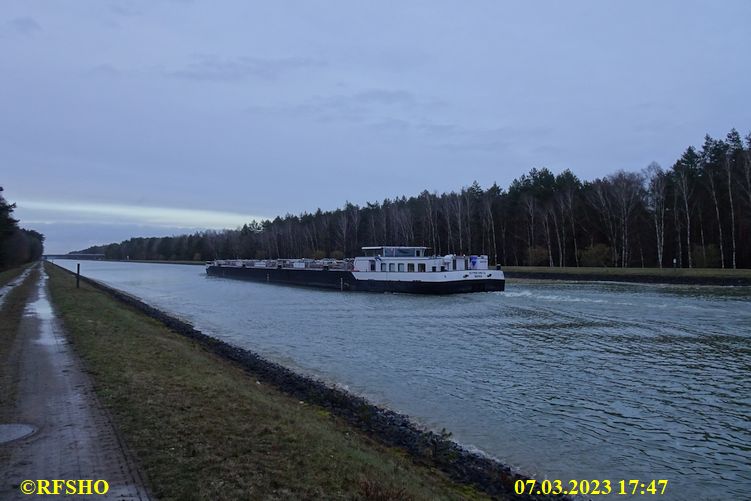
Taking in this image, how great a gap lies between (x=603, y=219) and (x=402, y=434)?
7118cm

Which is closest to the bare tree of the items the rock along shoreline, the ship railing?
the ship railing

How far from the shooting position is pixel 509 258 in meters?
89.8

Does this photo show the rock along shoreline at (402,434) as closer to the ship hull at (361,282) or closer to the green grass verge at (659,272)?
the ship hull at (361,282)

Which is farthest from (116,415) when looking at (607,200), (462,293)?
(607,200)

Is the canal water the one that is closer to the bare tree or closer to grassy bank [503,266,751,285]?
grassy bank [503,266,751,285]

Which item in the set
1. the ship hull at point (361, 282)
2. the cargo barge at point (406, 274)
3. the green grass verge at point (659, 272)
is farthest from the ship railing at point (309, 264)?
the green grass verge at point (659, 272)

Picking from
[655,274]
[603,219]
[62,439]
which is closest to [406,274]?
[655,274]

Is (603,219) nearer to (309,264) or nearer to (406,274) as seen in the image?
(406,274)

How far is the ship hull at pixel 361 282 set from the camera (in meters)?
49.9

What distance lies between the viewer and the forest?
59194mm

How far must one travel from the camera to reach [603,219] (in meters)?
73.1

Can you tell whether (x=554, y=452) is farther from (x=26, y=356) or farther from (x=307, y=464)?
(x=26, y=356)

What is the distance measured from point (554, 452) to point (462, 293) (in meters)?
41.3

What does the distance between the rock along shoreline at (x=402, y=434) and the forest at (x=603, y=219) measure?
180 feet
